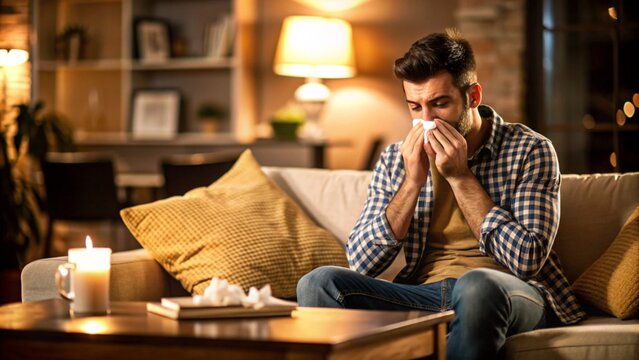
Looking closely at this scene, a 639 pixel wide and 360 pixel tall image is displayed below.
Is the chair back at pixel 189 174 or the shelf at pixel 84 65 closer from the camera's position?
the chair back at pixel 189 174

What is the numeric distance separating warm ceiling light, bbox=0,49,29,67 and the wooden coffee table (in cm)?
405

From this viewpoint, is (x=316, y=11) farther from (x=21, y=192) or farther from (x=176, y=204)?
(x=176, y=204)

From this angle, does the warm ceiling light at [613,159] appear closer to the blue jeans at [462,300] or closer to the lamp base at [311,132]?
the lamp base at [311,132]

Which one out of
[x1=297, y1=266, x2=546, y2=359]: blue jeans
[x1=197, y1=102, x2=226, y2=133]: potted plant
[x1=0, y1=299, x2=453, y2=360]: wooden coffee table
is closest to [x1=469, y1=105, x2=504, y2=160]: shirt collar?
[x1=297, y1=266, x2=546, y2=359]: blue jeans

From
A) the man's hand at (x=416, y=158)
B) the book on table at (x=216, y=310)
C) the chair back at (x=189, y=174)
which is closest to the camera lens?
the book on table at (x=216, y=310)

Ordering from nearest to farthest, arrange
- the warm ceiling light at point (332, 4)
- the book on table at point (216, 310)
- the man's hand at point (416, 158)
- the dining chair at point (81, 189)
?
the book on table at point (216, 310)
the man's hand at point (416, 158)
the dining chair at point (81, 189)
the warm ceiling light at point (332, 4)

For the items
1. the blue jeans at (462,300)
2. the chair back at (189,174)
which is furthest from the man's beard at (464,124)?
the chair back at (189,174)

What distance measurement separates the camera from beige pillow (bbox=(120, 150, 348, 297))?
8.84 feet

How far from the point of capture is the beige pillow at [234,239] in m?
2.70

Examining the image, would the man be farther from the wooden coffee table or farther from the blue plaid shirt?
the wooden coffee table

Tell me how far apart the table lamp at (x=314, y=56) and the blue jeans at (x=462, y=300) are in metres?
3.44

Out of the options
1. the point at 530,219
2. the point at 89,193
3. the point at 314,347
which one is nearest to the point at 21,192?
the point at 89,193

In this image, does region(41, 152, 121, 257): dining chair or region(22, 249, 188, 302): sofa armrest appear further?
region(41, 152, 121, 257): dining chair

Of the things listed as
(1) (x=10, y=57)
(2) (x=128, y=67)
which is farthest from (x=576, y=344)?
(2) (x=128, y=67)
